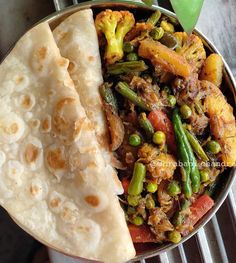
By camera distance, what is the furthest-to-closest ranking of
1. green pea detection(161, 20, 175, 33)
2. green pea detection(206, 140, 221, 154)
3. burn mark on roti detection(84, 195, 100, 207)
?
green pea detection(161, 20, 175, 33) < green pea detection(206, 140, 221, 154) < burn mark on roti detection(84, 195, 100, 207)

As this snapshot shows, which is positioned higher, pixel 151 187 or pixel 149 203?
pixel 151 187

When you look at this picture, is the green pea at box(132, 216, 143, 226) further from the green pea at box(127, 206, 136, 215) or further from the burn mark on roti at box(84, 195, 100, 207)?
the burn mark on roti at box(84, 195, 100, 207)

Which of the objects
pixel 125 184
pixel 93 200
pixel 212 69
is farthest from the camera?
pixel 212 69

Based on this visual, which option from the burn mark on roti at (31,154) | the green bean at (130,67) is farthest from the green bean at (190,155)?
the burn mark on roti at (31,154)

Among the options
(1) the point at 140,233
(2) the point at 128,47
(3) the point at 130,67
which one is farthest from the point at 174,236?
(2) the point at 128,47

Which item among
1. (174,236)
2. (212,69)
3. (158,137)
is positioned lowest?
(174,236)

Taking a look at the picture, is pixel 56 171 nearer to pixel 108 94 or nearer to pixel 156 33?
pixel 108 94

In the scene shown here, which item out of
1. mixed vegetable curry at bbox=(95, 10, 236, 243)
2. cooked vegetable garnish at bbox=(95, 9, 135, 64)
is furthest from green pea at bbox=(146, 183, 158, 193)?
cooked vegetable garnish at bbox=(95, 9, 135, 64)
